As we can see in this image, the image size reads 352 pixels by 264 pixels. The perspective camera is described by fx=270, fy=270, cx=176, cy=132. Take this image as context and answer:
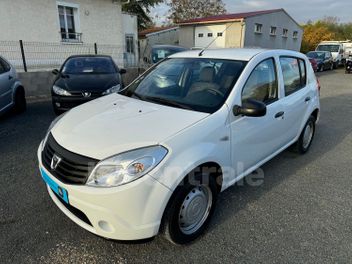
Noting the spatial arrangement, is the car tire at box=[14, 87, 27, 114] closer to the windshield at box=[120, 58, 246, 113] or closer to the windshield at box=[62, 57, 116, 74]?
the windshield at box=[62, 57, 116, 74]

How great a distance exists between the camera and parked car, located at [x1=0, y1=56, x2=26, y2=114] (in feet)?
19.6

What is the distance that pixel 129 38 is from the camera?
687 inches

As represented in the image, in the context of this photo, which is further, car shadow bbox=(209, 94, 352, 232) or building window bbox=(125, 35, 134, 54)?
building window bbox=(125, 35, 134, 54)

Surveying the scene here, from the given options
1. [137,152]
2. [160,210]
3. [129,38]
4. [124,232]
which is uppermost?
[129,38]

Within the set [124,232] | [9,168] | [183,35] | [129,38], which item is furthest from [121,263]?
[183,35]

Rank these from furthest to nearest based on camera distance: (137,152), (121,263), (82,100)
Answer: (82,100) < (121,263) < (137,152)

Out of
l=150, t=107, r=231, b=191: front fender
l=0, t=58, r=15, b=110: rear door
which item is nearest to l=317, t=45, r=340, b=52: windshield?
l=0, t=58, r=15, b=110: rear door

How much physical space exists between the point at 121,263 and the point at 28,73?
854cm

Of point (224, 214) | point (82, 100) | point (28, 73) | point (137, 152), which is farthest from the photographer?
point (28, 73)

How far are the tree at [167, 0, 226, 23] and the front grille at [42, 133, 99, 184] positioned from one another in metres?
39.2

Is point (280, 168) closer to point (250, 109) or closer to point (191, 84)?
point (250, 109)

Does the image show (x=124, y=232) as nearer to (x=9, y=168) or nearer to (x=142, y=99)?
(x=142, y=99)

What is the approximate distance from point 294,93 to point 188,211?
8.02ft

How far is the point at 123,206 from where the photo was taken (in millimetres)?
1981
